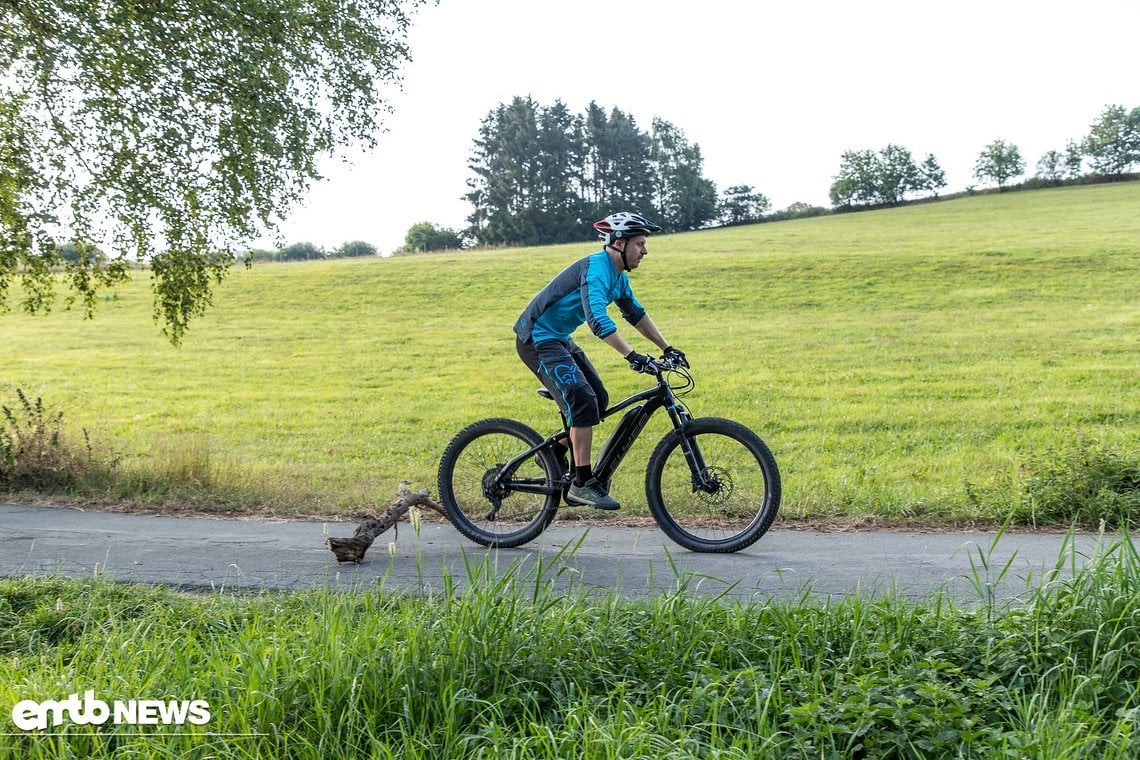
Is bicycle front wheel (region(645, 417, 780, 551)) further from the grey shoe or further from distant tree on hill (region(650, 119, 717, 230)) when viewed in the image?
distant tree on hill (region(650, 119, 717, 230))

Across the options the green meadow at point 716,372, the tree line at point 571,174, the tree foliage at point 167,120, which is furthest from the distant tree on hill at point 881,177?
the tree foliage at point 167,120

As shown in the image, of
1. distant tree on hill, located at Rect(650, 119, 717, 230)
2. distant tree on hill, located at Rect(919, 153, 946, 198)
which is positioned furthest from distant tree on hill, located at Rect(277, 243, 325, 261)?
distant tree on hill, located at Rect(919, 153, 946, 198)

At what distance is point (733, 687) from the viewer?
12.0 ft

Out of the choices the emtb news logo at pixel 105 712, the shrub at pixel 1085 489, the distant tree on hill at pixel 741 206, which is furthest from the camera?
the distant tree on hill at pixel 741 206

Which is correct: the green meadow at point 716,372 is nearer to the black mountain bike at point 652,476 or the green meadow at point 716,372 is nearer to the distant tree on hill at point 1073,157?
the black mountain bike at point 652,476

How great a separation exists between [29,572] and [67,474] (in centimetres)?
381

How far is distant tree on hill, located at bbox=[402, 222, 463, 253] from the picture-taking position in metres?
55.1

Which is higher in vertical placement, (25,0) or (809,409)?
(25,0)

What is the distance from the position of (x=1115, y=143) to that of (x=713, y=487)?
7948 cm

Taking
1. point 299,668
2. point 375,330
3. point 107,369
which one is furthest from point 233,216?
point 375,330

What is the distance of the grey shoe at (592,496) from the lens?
681 cm

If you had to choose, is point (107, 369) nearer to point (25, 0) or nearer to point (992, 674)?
point (25, 0)

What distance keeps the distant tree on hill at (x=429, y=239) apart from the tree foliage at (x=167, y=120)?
4239 centimetres

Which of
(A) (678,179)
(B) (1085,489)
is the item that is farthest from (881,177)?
(B) (1085,489)
